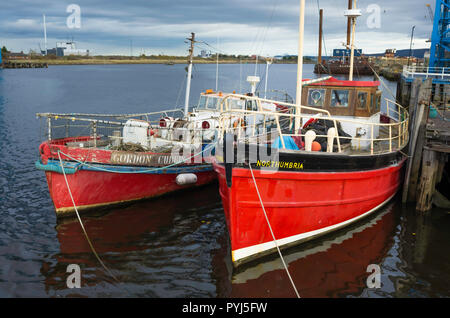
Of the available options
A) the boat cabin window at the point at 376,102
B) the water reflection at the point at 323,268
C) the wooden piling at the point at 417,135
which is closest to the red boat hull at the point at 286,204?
the water reflection at the point at 323,268

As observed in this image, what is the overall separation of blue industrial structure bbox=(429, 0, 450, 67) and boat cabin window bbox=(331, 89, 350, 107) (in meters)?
32.4

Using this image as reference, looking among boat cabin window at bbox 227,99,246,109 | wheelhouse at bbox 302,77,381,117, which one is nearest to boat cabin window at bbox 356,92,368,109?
wheelhouse at bbox 302,77,381,117

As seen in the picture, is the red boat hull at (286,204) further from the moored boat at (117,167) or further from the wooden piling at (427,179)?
the moored boat at (117,167)

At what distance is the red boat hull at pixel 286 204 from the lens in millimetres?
9703

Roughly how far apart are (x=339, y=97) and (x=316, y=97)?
805 mm

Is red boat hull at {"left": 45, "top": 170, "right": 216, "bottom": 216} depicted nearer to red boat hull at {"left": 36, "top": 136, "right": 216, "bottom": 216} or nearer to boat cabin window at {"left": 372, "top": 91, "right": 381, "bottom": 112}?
red boat hull at {"left": 36, "top": 136, "right": 216, "bottom": 216}

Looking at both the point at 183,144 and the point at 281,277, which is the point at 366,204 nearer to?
the point at 281,277

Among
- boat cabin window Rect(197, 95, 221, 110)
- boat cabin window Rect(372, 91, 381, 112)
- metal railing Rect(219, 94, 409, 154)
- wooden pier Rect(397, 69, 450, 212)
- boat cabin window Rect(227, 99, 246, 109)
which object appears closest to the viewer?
metal railing Rect(219, 94, 409, 154)

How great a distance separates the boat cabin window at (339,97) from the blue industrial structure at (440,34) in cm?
3242

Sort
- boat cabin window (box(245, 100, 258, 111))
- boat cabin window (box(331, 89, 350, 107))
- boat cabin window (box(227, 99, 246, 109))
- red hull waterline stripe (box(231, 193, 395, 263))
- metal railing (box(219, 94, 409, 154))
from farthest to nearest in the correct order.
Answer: boat cabin window (box(245, 100, 258, 111))
boat cabin window (box(227, 99, 246, 109))
boat cabin window (box(331, 89, 350, 107))
red hull waterline stripe (box(231, 193, 395, 263))
metal railing (box(219, 94, 409, 154))

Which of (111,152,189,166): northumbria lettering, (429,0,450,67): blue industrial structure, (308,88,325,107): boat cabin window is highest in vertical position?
(429,0,450,67): blue industrial structure

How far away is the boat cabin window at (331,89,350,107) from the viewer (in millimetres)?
13781

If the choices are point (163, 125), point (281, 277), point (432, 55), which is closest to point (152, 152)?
point (163, 125)

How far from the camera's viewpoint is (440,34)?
41250 mm
